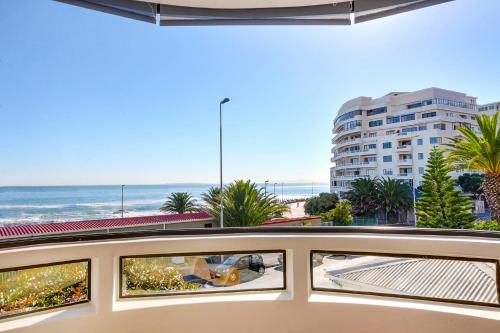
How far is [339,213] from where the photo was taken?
11.2 ft

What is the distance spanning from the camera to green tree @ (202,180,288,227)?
16.2 ft

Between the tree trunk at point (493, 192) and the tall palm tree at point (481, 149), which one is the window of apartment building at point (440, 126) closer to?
the tall palm tree at point (481, 149)

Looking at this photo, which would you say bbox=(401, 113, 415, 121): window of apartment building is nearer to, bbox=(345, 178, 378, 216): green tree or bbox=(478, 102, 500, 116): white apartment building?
bbox=(345, 178, 378, 216): green tree

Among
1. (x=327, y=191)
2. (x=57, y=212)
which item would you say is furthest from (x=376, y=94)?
(x=57, y=212)

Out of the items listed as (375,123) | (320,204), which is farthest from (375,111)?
(320,204)

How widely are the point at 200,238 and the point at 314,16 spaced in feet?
6.18

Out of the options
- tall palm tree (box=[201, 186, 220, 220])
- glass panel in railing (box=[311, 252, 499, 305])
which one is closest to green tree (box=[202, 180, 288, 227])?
tall palm tree (box=[201, 186, 220, 220])

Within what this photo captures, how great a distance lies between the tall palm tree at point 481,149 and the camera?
541 cm

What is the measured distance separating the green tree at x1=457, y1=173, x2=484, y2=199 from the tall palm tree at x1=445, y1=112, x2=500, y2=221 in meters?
0.16

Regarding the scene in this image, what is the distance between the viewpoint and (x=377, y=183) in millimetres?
4727

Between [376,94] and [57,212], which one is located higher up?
[376,94]

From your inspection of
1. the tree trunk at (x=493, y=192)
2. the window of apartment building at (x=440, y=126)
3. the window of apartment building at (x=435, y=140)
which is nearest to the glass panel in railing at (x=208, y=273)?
the window of apartment building at (x=435, y=140)

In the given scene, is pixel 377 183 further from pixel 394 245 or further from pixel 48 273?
pixel 48 273

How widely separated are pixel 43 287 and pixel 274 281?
1.53 metres
